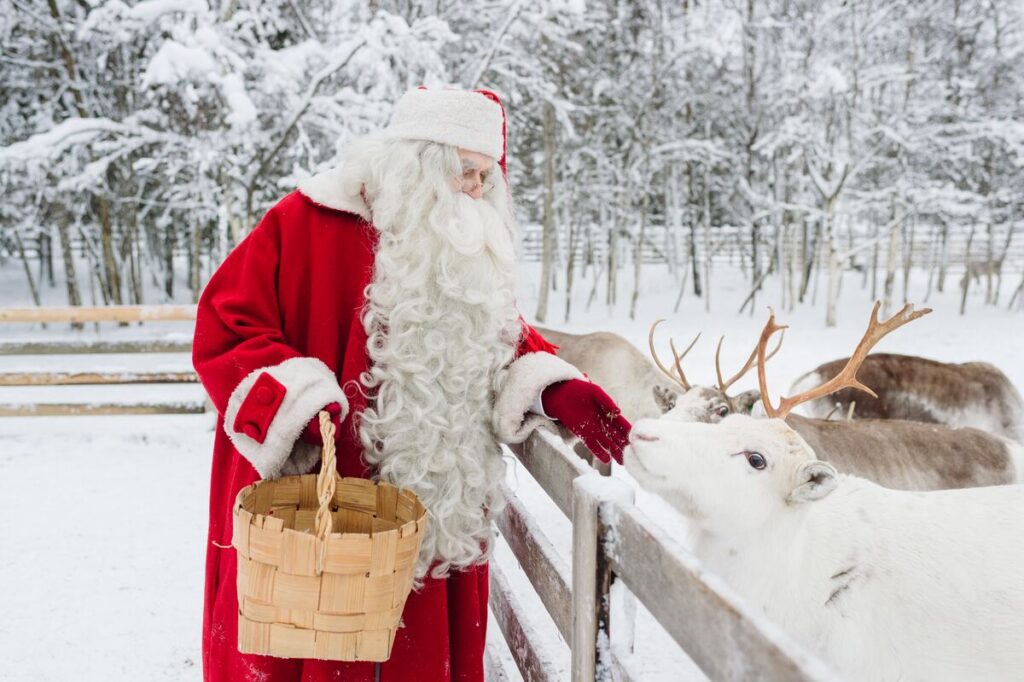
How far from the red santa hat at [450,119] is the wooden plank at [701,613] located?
1.22 metres

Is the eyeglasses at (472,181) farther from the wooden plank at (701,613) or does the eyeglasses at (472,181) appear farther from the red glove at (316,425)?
the wooden plank at (701,613)

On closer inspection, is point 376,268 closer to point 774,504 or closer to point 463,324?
point 463,324

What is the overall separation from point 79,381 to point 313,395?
6.98 m

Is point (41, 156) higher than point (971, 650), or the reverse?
point (41, 156)

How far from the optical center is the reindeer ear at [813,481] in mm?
2330

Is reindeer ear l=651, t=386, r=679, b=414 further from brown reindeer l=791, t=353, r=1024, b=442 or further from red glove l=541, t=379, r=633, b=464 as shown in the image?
red glove l=541, t=379, r=633, b=464

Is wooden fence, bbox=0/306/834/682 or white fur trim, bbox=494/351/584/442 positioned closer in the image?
wooden fence, bbox=0/306/834/682

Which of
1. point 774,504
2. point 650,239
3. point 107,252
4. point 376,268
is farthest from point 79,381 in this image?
point 650,239

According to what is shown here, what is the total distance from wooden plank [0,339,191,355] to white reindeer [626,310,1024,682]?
279 inches

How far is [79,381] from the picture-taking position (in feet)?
24.8

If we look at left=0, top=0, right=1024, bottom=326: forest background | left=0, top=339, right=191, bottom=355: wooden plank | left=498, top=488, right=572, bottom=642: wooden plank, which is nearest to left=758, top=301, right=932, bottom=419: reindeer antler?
left=498, top=488, right=572, bottom=642: wooden plank

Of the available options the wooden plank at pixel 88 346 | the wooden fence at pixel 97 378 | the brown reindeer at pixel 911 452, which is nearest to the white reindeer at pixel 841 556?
the brown reindeer at pixel 911 452

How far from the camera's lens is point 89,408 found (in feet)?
24.5

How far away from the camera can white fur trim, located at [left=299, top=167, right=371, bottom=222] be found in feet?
6.84
